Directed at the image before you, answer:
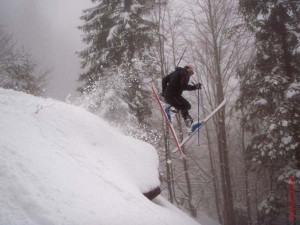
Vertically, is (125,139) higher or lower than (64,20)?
lower

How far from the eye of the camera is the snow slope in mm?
3965

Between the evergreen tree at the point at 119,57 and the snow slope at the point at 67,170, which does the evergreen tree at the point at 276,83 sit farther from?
the evergreen tree at the point at 119,57

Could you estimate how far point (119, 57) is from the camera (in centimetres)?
1507

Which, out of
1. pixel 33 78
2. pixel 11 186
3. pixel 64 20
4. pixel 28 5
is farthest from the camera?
pixel 64 20

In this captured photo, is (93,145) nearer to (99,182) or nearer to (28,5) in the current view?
(99,182)

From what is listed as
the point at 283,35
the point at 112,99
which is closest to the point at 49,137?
the point at 112,99

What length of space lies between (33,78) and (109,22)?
735 centimetres

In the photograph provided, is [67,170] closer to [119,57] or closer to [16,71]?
[119,57]

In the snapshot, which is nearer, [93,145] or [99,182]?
[99,182]

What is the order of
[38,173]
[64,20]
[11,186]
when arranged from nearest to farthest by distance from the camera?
1. [11,186]
2. [38,173]
3. [64,20]

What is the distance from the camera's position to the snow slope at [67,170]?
3965 mm

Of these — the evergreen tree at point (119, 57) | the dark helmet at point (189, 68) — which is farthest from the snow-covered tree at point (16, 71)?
the dark helmet at point (189, 68)

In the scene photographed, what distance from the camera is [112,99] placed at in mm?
13141

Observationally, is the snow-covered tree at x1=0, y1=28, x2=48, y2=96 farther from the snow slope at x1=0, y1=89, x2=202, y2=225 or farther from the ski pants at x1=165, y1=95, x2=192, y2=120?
the ski pants at x1=165, y1=95, x2=192, y2=120
